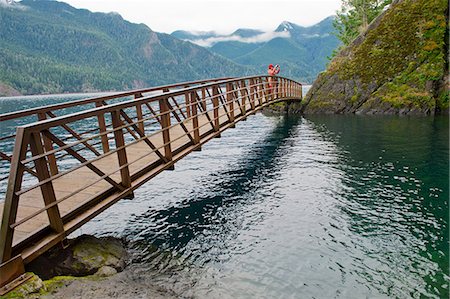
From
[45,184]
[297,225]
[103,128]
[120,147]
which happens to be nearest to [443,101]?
[297,225]

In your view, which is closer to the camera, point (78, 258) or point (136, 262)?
point (78, 258)

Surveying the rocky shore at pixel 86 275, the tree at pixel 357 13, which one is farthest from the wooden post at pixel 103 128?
the tree at pixel 357 13

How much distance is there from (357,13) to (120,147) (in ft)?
176

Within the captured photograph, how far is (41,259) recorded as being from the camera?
19.5 ft

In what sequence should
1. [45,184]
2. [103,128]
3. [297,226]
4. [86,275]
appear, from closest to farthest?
1. [45,184]
2. [86,275]
3. [297,226]
4. [103,128]

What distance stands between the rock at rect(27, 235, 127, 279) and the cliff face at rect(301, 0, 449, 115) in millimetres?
28207

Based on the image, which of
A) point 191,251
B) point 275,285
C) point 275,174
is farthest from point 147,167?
point 275,174

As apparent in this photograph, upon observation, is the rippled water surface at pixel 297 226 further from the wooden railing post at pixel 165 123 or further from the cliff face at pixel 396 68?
the cliff face at pixel 396 68

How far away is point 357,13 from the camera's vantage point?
5069cm

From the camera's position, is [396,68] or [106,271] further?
[396,68]

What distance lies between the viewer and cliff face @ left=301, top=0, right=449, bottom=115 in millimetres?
28109

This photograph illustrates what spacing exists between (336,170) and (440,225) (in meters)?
5.22

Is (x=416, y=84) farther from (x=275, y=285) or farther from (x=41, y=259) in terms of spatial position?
(x=41, y=259)

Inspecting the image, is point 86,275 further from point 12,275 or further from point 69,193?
point 69,193
